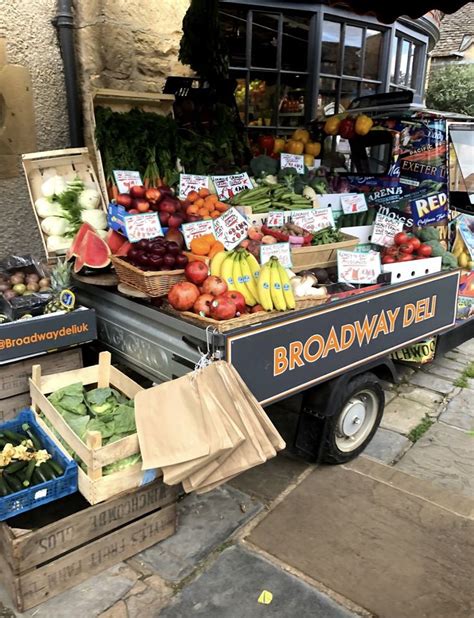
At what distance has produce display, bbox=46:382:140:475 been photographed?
267 centimetres

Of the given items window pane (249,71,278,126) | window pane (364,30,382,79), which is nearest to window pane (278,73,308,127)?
window pane (249,71,278,126)

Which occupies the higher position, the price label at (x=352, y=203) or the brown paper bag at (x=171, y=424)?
the price label at (x=352, y=203)

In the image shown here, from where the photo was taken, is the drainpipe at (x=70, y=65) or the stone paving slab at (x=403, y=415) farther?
the drainpipe at (x=70, y=65)

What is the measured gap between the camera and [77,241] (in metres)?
3.54

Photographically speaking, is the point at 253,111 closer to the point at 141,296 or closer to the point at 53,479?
the point at 141,296

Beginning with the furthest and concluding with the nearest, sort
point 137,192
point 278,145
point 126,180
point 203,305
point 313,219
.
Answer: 1. point 278,145
2. point 126,180
3. point 313,219
4. point 137,192
5. point 203,305

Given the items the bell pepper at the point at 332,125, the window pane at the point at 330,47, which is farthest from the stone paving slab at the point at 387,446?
the window pane at the point at 330,47

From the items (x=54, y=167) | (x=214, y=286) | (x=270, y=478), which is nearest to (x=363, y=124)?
(x=54, y=167)

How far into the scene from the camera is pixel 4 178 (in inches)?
181

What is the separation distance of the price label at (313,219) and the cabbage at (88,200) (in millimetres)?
1462

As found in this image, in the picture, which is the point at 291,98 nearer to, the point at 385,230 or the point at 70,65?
the point at 70,65

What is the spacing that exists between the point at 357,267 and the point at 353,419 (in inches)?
40.7

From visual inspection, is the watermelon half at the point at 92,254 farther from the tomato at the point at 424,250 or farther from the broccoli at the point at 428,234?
the broccoli at the point at 428,234

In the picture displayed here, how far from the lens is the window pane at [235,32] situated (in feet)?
24.2
